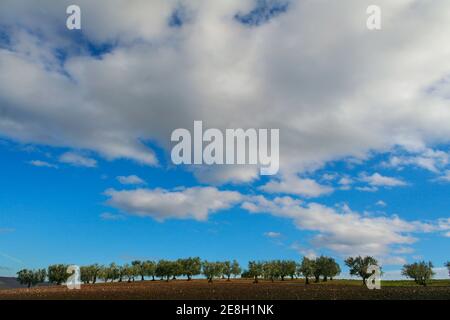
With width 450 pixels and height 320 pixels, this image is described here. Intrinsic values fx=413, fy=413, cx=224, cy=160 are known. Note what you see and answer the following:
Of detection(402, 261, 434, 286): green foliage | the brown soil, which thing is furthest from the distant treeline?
the brown soil

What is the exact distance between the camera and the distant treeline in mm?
124812

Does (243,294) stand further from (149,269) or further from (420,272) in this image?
(149,269)

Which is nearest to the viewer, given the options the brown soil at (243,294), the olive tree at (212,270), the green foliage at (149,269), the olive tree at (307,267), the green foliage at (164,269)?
the brown soil at (243,294)

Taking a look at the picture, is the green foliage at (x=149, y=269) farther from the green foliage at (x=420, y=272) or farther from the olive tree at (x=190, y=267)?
the green foliage at (x=420, y=272)

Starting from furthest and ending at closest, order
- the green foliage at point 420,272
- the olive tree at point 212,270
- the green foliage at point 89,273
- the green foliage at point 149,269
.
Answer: the green foliage at point 89,273 < the green foliage at point 149,269 < the olive tree at point 212,270 < the green foliage at point 420,272

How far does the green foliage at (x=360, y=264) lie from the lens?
12419 cm

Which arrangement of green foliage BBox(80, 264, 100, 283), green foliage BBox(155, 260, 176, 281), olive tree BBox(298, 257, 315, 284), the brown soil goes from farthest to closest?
green foliage BBox(80, 264, 100, 283) → green foliage BBox(155, 260, 176, 281) → olive tree BBox(298, 257, 315, 284) → the brown soil

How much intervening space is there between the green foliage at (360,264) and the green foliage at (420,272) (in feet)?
32.6

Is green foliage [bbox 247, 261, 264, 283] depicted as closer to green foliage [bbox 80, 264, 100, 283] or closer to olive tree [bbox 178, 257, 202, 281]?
olive tree [bbox 178, 257, 202, 281]

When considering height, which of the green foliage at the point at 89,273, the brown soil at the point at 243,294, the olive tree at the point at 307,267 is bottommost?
the green foliage at the point at 89,273

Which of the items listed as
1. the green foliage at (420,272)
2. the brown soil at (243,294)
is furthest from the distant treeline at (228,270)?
the brown soil at (243,294)
